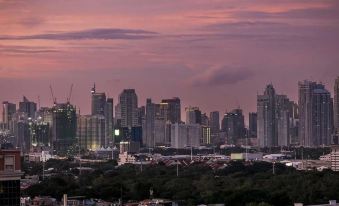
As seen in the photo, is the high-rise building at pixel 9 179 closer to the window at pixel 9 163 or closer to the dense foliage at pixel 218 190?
the window at pixel 9 163

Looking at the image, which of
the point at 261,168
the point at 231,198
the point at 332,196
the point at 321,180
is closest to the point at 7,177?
the point at 231,198

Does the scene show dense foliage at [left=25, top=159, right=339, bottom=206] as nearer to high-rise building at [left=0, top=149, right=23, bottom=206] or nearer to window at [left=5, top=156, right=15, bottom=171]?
high-rise building at [left=0, top=149, right=23, bottom=206]

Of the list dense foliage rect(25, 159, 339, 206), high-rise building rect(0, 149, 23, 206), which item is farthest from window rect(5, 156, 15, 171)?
dense foliage rect(25, 159, 339, 206)

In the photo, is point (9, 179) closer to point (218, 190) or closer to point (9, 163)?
point (9, 163)

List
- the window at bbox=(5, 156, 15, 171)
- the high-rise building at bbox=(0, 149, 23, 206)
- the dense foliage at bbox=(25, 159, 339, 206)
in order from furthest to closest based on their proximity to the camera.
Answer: the dense foliage at bbox=(25, 159, 339, 206) → the window at bbox=(5, 156, 15, 171) → the high-rise building at bbox=(0, 149, 23, 206)

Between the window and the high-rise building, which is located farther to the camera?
the window

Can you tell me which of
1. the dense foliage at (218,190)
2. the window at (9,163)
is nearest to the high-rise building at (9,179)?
the window at (9,163)

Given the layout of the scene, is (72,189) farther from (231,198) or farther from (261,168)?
(261,168)

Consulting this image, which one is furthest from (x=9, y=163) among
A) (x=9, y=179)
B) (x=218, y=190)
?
(x=218, y=190)
